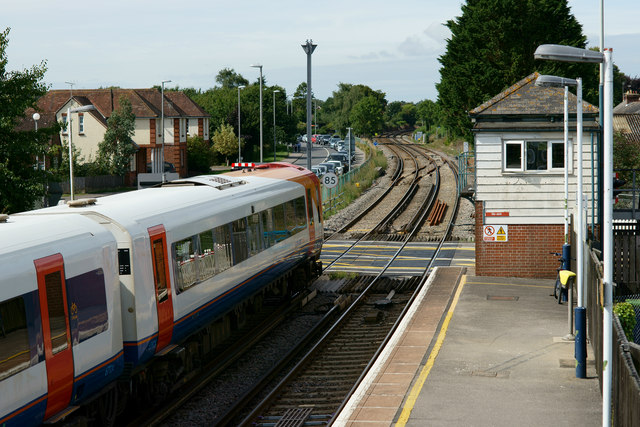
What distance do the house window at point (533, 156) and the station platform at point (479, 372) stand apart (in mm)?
3917

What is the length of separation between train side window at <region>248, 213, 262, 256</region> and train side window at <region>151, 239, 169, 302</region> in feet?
13.8

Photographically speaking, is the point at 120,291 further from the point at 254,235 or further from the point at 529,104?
the point at 529,104

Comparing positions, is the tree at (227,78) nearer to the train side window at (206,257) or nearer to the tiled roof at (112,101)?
the tiled roof at (112,101)

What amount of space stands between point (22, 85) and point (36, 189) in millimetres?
3337

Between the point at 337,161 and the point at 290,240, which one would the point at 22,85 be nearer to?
the point at 290,240

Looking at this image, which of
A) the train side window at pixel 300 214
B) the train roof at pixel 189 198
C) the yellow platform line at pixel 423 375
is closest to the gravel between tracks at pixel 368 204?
the train side window at pixel 300 214

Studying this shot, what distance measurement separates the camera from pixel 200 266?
12.9m

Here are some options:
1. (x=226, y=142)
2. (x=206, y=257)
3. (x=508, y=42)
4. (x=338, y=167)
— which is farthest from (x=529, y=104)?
(x=226, y=142)

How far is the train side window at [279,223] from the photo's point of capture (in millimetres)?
17453

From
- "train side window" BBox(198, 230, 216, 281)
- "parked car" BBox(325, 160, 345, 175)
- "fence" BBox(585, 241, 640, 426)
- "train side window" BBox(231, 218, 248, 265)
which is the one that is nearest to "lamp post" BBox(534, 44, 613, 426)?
"fence" BBox(585, 241, 640, 426)

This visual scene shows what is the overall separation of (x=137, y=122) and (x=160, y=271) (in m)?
53.8

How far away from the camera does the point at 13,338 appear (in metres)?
8.06

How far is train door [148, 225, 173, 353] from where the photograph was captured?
1112 centimetres

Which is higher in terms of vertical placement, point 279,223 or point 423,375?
point 279,223
